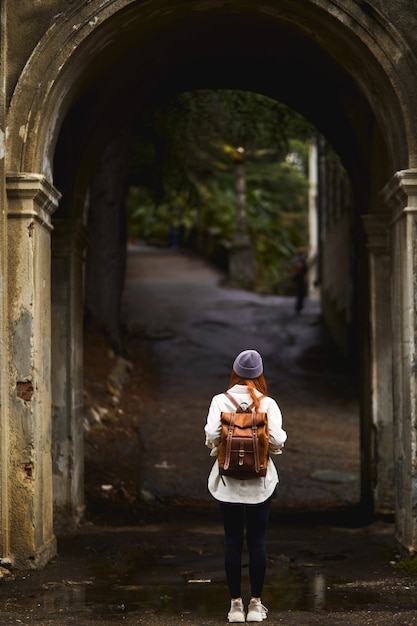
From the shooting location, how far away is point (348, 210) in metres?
22.5

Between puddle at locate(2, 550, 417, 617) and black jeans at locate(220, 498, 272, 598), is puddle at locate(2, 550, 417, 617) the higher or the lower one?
the lower one

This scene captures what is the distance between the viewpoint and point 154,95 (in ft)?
37.6

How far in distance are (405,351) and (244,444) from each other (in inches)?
96.2

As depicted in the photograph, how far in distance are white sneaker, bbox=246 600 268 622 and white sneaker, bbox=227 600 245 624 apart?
54 millimetres

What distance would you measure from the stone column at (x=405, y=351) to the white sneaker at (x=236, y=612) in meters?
2.16

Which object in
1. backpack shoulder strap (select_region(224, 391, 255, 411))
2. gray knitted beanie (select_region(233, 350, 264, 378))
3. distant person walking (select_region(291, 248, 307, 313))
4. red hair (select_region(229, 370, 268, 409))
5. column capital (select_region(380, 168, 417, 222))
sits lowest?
backpack shoulder strap (select_region(224, 391, 255, 411))

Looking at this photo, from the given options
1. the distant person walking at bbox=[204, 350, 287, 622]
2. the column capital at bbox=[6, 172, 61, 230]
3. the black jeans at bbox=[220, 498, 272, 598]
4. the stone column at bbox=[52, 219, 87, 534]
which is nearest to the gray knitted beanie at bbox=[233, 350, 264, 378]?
the distant person walking at bbox=[204, 350, 287, 622]

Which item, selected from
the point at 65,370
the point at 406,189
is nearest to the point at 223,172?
the point at 65,370

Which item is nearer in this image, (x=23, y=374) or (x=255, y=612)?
(x=255, y=612)

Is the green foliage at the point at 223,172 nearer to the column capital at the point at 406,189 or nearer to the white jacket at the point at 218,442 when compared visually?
the column capital at the point at 406,189

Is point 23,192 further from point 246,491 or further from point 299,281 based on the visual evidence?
point 299,281

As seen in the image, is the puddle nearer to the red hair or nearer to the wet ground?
the wet ground

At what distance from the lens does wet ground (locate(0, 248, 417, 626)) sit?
683cm

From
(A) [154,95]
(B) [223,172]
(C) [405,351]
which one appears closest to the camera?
(C) [405,351]
